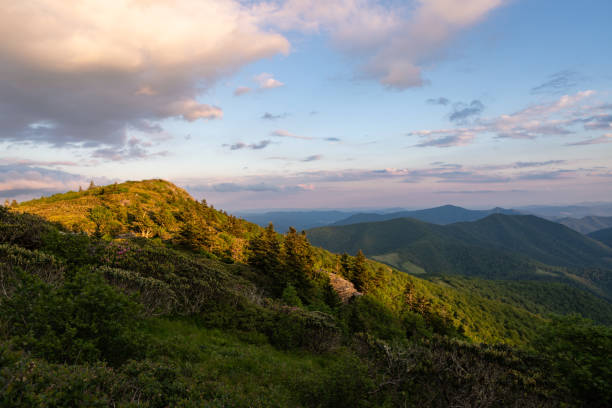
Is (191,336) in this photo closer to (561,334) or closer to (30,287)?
(30,287)

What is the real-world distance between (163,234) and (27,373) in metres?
38.5

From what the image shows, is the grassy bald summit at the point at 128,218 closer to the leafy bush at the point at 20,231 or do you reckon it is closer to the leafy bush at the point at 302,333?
the leafy bush at the point at 20,231

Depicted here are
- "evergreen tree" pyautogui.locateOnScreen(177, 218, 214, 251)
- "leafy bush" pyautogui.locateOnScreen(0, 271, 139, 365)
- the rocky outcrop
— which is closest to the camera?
"leafy bush" pyautogui.locateOnScreen(0, 271, 139, 365)

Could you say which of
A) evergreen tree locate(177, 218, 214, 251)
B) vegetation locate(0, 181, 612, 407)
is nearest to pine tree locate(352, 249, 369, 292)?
evergreen tree locate(177, 218, 214, 251)

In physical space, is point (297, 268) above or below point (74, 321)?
below

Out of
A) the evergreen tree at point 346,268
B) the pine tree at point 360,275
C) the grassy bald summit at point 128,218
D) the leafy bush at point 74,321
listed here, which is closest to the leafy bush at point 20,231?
the leafy bush at point 74,321

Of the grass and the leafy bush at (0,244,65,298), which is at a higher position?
the leafy bush at (0,244,65,298)

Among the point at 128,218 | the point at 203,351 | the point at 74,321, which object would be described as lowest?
the point at 203,351

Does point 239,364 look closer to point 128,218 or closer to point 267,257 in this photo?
point 267,257

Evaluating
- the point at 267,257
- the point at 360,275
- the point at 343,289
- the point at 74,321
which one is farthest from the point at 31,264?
the point at 360,275

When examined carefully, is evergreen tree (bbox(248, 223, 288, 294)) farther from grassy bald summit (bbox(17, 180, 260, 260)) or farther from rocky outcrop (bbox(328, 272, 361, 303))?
rocky outcrop (bbox(328, 272, 361, 303))

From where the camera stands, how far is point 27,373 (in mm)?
4285

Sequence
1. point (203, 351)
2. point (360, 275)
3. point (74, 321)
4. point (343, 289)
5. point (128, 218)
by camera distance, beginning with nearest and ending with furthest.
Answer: point (74, 321) → point (203, 351) → point (128, 218) → point (343, 289) → point (360, 275)

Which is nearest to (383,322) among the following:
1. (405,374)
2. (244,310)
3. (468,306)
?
(244,310)
